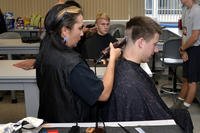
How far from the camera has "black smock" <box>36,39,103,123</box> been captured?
154cm

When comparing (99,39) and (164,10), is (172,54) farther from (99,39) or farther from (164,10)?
(164,10)

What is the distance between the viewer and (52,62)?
64.5 inches

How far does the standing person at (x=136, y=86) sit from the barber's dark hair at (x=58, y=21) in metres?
0.31

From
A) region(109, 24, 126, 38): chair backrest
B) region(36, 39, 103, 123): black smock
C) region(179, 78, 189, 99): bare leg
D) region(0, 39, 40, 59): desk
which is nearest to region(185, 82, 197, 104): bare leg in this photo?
region(179, 78, 189, 99): bare leg

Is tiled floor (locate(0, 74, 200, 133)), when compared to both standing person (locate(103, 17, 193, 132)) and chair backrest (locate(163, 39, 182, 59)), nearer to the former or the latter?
chair backrest (locate(163, 39, 182, 59))

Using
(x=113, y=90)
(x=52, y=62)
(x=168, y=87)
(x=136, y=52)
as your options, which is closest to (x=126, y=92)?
(x=113, y=90)

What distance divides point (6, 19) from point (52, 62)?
4.64 metres

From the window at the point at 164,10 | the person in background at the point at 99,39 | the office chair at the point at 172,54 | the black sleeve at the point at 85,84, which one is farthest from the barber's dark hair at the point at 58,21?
the window at the point at 164,10

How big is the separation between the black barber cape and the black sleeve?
13cm

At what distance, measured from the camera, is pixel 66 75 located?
1579 mm

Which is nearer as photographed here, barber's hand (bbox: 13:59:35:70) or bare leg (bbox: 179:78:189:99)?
barber's hand (bbox: 13:59:35:70)

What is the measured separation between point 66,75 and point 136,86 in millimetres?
356

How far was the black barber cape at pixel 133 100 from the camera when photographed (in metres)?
1.59

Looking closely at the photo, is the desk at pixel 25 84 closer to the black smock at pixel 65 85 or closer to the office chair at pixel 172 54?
the black smock at pixel 65 85
